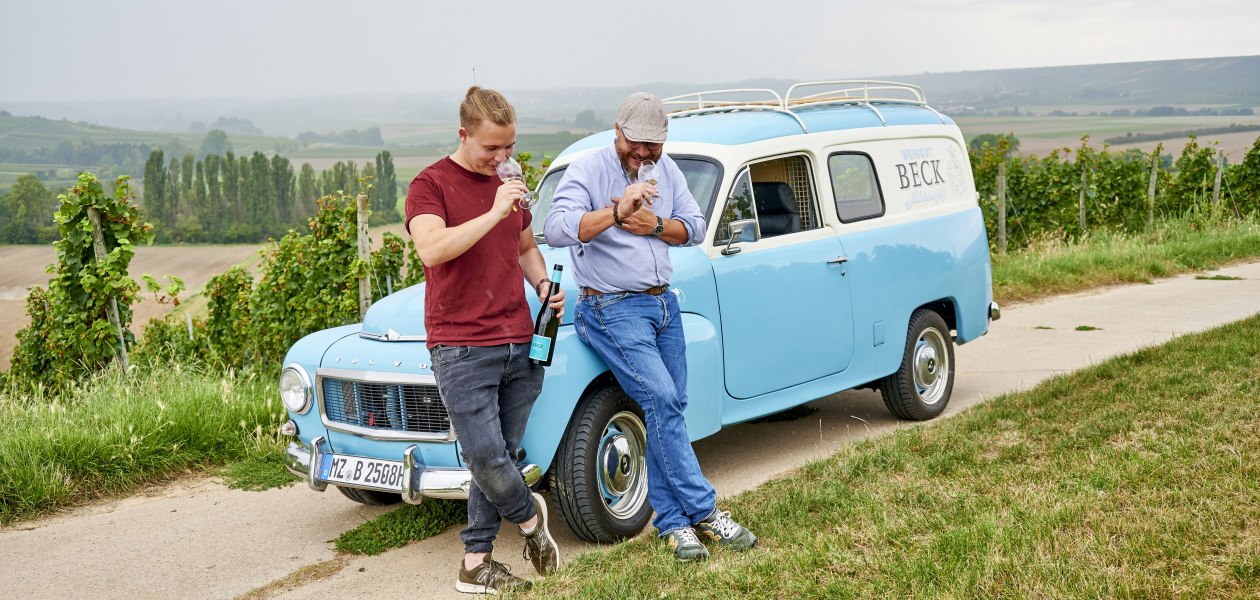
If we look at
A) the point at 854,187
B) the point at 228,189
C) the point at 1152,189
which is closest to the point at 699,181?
the point at 854,187

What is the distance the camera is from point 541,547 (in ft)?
15.2

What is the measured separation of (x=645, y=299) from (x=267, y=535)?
2374 millimetres

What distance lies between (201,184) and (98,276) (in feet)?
160

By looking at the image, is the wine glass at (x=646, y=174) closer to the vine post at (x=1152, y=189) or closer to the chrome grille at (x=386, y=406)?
the chrome grille at (x=386, y=406)

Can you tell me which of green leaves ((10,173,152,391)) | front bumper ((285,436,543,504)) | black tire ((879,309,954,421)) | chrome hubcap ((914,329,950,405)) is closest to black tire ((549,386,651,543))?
front bumper ((285,436,543,504))

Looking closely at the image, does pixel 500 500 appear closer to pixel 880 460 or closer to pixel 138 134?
pixel 880 460

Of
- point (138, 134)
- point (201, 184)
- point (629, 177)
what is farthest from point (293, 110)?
point (629, 177)

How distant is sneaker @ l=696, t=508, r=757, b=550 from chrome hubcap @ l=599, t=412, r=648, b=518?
1.32 feet

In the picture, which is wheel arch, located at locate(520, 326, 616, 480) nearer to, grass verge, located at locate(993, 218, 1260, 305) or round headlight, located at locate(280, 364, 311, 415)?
round headlight, located at locate(280, 364, 311, 415)

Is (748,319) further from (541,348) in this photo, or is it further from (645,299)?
(541,348)

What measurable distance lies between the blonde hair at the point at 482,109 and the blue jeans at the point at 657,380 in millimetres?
1020

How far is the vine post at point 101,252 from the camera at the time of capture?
9.27 m

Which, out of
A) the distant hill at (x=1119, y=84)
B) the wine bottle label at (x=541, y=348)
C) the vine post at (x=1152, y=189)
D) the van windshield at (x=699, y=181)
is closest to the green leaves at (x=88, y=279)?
the van windshield at (x=699, y=181)

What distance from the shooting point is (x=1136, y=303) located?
12.3m
